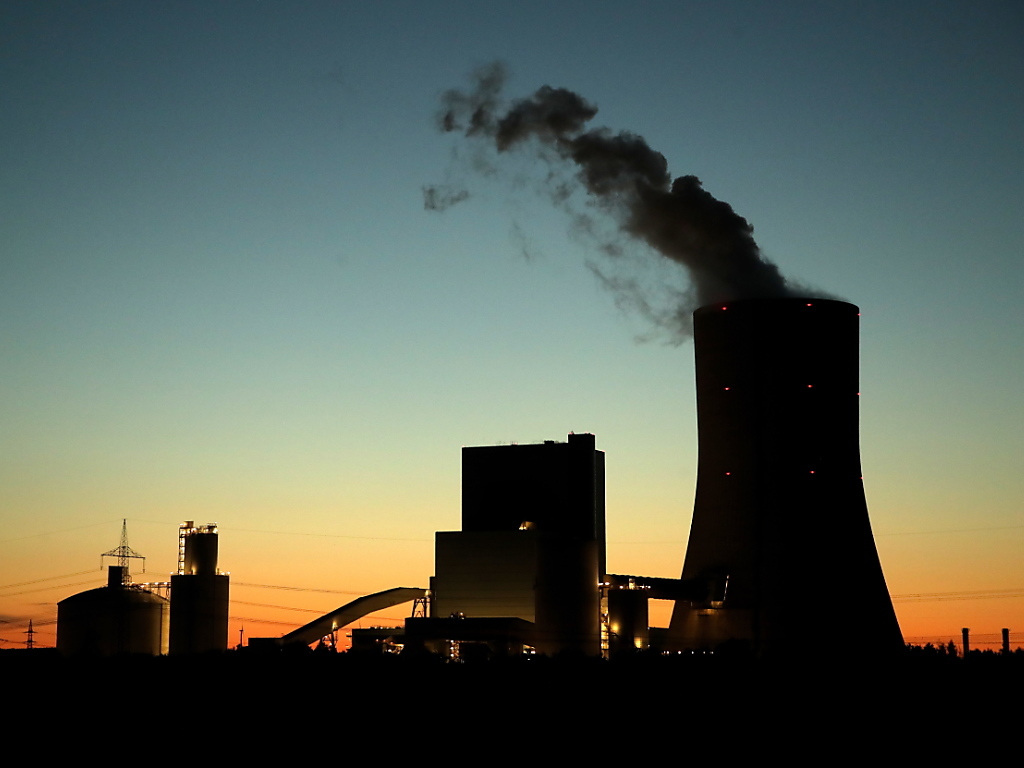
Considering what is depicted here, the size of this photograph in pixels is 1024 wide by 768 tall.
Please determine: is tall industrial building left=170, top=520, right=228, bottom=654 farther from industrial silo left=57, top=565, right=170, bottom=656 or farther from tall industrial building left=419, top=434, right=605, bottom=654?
tall industrial building left=419, top=434, right=605, bottom=654

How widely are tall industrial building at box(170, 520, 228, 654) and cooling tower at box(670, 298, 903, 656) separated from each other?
2050cm

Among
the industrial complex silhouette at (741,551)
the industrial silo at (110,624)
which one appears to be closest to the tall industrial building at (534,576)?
the industrial complex silhouette at (741,551)

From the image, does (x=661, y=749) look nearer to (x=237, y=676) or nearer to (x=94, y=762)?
(x=94, y=762)

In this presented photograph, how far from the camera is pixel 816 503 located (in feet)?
152

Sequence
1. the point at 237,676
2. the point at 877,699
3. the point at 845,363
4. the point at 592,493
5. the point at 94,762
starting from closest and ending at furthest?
the point at 94,762
the point at 877,699
the point at 845,363
the point at 237,676
the point at 592,493

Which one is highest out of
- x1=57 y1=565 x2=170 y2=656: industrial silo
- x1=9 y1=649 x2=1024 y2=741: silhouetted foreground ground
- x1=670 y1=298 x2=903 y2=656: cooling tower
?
x1=670 y1=298 x2=903 y2=656: cooling tower

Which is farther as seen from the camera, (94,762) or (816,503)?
(816,503)

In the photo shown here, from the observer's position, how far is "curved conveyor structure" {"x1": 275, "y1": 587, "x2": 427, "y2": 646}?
55.2 m

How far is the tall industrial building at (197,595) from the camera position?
56875 millimetres

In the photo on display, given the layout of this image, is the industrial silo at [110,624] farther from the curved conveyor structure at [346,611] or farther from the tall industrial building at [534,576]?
the tall industrial building at [534,576]

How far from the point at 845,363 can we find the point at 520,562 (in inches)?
497

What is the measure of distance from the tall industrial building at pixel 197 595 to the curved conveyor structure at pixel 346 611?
3.60 meters

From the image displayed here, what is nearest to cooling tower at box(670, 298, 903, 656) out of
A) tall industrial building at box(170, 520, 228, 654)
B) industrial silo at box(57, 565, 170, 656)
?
tall industrial building at box(170, 520, 228, 654)

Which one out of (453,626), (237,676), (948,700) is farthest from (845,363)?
(237,676)
